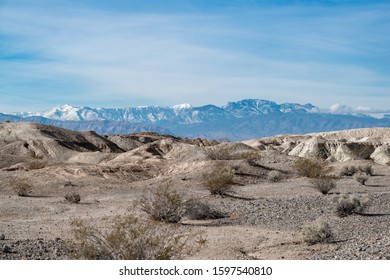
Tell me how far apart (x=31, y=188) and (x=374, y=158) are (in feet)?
→ 121

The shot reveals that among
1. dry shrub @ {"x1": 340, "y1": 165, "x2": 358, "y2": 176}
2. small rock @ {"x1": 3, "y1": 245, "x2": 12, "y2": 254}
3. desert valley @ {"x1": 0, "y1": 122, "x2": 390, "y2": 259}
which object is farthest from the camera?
dry shrub @ {"x1": 340, "y1": 165, "x2": 358, "y2": 176}

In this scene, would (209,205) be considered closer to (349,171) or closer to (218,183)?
(218,183)

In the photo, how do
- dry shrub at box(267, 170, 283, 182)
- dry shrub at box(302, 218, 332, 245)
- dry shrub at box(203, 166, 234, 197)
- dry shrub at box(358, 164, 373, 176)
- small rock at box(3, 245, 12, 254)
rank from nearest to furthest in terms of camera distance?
1. small rock at box(3, 245, 12, 254)
2. dry shrub at box(302, 218, 332, 245)
3. dry shrub at box(203, 166, 234, 197)
4. dry shrub at box(267, 170, 283, 182)
5. dry shrub at box(358, 164, 373, 176)

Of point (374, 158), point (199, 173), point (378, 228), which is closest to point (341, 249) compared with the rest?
point (378, 228)

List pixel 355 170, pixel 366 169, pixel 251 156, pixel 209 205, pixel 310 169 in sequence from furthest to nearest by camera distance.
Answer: pixel 251 156
pixel 355 170
pixel 366 169
pixel 310 169
pixel 209 205

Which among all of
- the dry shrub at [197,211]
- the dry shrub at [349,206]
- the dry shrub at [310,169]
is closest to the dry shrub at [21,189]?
the dry shrub at [197,211]

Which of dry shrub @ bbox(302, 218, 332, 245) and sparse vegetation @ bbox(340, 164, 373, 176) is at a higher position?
dry shrub @ bbox(302, 218, 332, 245)

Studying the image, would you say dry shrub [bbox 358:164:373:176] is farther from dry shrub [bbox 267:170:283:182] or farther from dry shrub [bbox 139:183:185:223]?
dry shrub [bbox 139:183:185:223]

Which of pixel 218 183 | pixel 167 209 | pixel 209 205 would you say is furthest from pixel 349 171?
pixel 167 209

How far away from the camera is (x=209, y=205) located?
70.8ft

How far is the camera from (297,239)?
14.2 metres

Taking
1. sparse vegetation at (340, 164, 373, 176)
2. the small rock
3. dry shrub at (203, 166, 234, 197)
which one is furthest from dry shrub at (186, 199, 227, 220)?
sparse vegetation at (340, 164, 373, 176)

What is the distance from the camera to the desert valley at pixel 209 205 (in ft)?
42.2

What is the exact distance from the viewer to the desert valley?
12.9 m
